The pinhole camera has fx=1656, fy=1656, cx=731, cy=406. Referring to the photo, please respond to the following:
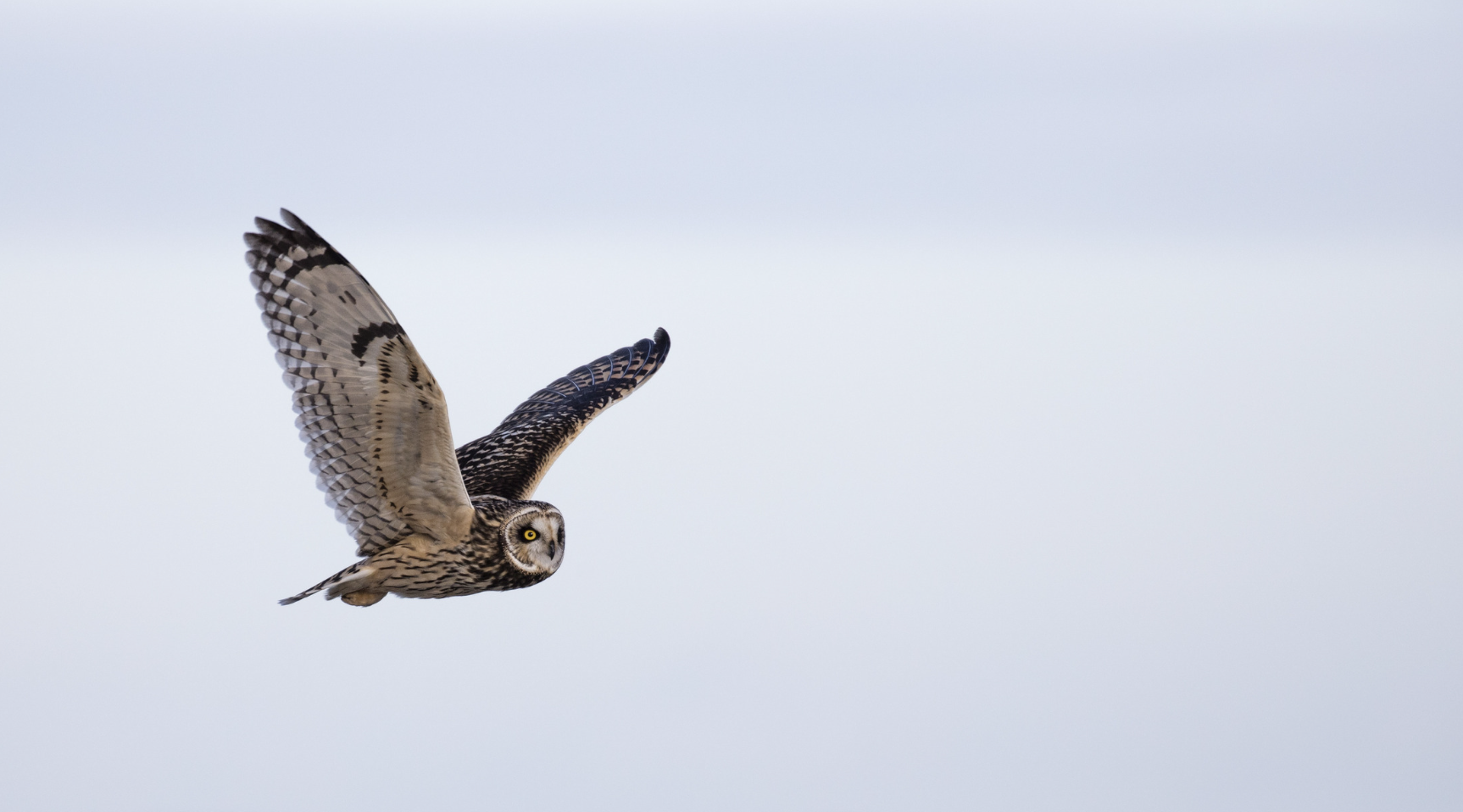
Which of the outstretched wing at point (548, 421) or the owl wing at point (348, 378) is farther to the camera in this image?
the outstretched wing at point (548, 421)

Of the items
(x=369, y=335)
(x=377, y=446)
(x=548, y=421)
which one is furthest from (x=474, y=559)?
(x=548, y=421)

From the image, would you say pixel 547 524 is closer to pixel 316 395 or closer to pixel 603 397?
pixel 316 395

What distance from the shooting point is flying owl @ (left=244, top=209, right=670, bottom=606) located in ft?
29.3

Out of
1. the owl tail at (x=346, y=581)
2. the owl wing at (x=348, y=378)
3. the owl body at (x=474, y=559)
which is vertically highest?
the owl wing at (x=348, y=378)

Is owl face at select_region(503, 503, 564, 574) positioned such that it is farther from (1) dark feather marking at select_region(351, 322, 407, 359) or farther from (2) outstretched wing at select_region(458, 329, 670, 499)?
(1) dark feather marking at select_region(351, 322, 407, 359)

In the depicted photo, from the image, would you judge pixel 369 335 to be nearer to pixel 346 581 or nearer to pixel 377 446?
pixel 377 446

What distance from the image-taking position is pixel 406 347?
8.72m

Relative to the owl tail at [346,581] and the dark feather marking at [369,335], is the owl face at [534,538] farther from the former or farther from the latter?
the dark feather marking at [369,335]

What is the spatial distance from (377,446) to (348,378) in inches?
17.1

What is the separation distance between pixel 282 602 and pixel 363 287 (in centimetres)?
177

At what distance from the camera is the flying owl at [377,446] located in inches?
352

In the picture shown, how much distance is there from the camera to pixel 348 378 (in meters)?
9.03

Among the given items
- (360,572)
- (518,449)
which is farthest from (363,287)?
(518,449)

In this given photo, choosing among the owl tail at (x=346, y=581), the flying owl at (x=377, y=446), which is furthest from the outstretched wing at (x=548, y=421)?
the owl tail at (x=346, y=581)
